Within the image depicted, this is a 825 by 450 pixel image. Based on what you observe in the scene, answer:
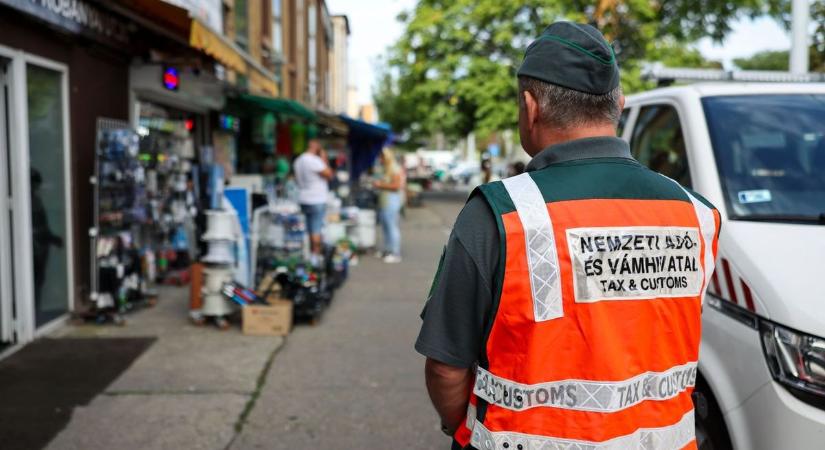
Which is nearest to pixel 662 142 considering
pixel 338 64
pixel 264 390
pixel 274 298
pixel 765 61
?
pixel 264 390

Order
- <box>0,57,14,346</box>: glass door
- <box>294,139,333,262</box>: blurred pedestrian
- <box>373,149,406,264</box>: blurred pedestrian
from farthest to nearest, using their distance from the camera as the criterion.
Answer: <box>373,149,406,264</box>: blurred pedestrian
<box>294,139,333,262</box>: blurred pedestrian
<box>0,57,14,346</box>: glass door

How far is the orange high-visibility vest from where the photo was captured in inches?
68.4

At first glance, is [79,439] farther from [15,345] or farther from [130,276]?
[130,276]

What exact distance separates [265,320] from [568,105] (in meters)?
5.61

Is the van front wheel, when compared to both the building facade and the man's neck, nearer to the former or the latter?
the man's neck

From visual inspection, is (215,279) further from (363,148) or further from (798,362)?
(363,148)

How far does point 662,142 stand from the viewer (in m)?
4.46

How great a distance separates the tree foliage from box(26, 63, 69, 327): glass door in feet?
65.9

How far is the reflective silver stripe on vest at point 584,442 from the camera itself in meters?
1.76

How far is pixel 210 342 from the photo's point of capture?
6.77 meters

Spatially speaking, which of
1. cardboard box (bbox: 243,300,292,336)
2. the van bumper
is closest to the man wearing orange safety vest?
the van bumper

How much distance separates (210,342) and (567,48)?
18.3ft

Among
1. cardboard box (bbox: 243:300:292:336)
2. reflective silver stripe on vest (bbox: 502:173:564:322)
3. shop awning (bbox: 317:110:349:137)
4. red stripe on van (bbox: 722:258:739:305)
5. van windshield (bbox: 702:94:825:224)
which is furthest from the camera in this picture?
shop awning (bbox: 317:110:349:137)

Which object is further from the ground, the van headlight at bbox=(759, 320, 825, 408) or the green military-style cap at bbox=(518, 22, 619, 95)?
the green military-style cap at bbox=(518, 22, 619, 95)
